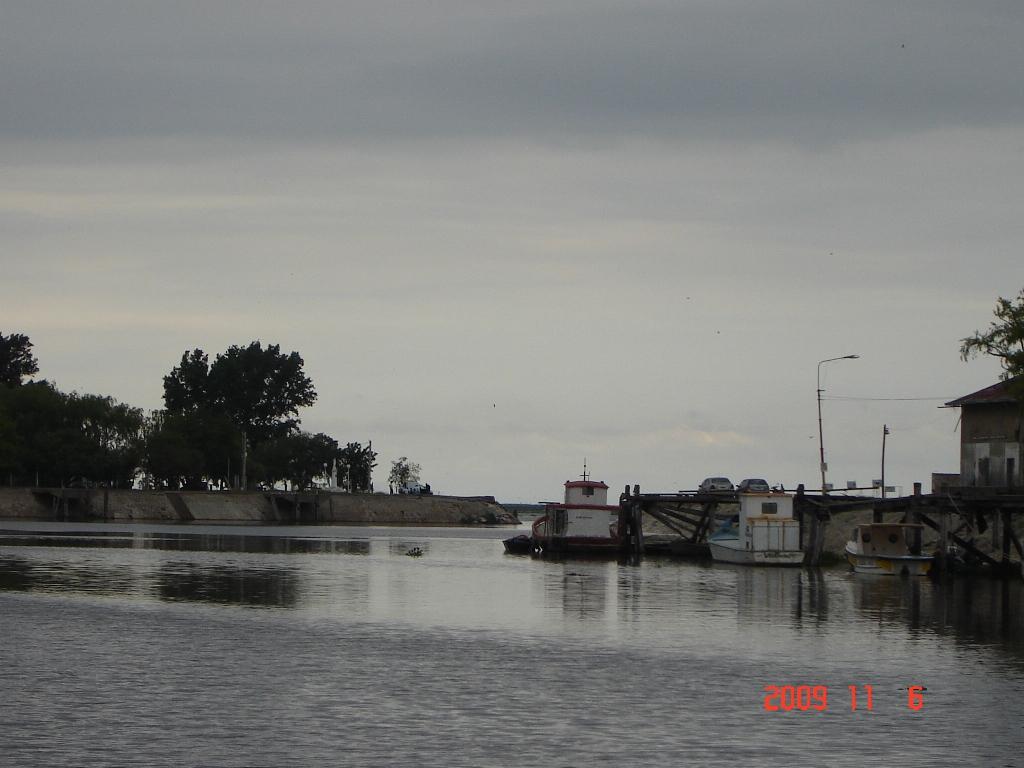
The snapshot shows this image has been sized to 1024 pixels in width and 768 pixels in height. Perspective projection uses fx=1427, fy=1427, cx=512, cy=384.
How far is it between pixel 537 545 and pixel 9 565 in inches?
1728

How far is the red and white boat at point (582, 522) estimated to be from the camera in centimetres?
10544

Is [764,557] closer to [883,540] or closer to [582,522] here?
[883,540]

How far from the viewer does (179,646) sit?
135 feet

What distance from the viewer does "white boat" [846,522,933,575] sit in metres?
80.8

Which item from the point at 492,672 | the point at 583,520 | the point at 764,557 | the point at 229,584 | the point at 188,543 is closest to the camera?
the point at 492,672

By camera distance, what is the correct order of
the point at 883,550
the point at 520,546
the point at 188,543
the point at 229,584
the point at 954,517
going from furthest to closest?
the point at 188,543, the point at 520,546, the point at 954,517, the point at 883,550, the point at 229,584

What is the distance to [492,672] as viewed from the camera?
37250mm

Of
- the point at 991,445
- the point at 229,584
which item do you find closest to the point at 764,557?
the point at 991,445

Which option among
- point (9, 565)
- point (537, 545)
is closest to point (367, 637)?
point (9, 565)

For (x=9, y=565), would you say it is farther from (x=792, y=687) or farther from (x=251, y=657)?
(x=792, y=687)

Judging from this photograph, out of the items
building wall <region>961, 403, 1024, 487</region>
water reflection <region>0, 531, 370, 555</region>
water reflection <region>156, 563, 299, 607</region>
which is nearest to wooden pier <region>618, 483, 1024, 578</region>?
building wall <region>961, 403, 1024, 487</region>

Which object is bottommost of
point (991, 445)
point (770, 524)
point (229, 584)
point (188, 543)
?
point (229, 584)

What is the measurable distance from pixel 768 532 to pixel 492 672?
187ft

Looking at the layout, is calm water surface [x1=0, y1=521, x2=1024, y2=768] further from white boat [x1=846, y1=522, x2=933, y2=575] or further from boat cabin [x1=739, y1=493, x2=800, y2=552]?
boat cabin [x1=739, y1=493, x2=800, y2=552]
